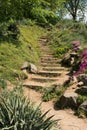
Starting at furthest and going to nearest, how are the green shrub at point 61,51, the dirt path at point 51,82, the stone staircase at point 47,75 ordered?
the green shrub at point 61,51 → the stone staircase at point 47,75 → the dirt path at point 51,82

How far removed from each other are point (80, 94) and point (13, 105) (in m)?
4.50

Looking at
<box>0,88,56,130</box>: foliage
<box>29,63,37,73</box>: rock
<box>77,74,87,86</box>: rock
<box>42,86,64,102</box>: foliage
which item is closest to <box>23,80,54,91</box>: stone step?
<box>42,86,64,102</box>: foliage

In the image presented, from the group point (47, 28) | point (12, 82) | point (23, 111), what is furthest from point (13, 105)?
point (47, 28)

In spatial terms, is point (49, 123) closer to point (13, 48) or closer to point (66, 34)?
point (13, 48)

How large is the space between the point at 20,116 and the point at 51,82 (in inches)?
285

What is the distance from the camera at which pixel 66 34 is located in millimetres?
23766

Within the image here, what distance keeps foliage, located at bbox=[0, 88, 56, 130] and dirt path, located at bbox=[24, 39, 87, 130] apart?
0.51 meters

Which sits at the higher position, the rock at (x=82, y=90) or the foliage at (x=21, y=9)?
the foliage at (x=21, y=9)

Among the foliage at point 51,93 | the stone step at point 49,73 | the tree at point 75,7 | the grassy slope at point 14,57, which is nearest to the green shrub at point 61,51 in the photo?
the grassy slope at point 14,57

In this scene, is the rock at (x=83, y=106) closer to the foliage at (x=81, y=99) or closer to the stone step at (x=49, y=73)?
the foliage at (x=81, y=99)

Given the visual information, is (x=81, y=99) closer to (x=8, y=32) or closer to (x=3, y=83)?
(x=3, y=83)

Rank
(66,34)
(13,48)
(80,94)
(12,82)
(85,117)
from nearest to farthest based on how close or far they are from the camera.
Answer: (85,117)
(80,94)
(12,82)
(13,48)
(66,34)

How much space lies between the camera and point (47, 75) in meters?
15.3

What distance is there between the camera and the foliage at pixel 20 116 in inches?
275
